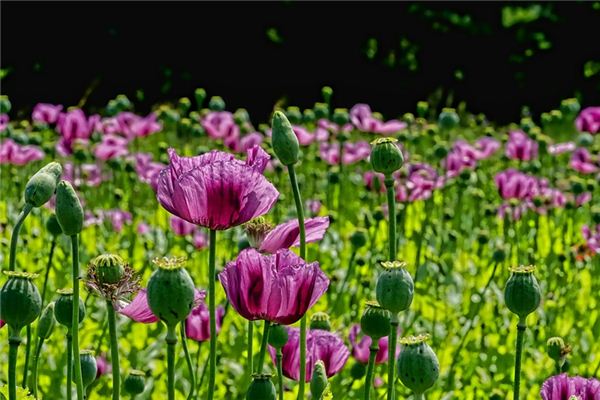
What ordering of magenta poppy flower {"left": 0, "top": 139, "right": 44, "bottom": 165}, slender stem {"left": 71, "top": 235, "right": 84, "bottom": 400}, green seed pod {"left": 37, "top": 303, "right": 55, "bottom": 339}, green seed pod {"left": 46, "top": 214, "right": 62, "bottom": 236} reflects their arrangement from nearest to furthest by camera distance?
slender stem {"left": 71, "top": 235, "right": 84, "bottom": 400} → green seed pod {"left": 37, "top": 303, "right": 55, "bottom": 339} → green seed pod {"left": 46, "top": 214, "right": 62, "bottom": 236} → magenta poppy flower {"left": 0, "top": 139, "right": 44, "bottom": 165}

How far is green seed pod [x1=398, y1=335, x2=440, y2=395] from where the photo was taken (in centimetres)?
103

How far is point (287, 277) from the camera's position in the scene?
1045 millimetres

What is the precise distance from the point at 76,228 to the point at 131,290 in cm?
9

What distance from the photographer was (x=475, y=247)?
3396 millimetres

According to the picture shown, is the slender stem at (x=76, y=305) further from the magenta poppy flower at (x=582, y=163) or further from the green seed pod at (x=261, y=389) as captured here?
the magenta poppy flower at (x=582, y=163)

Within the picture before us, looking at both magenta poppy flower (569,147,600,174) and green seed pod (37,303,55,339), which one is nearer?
green seed pod (37,303,55,339)

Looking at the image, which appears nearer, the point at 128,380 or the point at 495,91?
the point at 128,380

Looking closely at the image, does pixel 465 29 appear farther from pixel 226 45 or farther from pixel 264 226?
pixel 264 226

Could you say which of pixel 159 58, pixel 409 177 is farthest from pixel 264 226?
pixel 159 58

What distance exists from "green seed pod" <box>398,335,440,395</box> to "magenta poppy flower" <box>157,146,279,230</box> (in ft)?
0.67

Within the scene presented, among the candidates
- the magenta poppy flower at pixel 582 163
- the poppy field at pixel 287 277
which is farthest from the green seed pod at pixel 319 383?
the magenta poppy flower at pixel 582 163

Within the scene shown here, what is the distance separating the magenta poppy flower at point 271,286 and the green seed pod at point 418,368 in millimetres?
108

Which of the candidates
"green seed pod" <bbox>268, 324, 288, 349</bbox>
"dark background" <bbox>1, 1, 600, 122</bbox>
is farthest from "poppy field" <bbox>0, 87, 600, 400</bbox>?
"dark background" <bbox>1, 1, 600, 122</bbox>

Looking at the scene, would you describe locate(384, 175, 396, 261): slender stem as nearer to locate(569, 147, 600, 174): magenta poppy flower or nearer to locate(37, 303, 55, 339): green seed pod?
locate(37, 303, 55, 339): green seed pod
